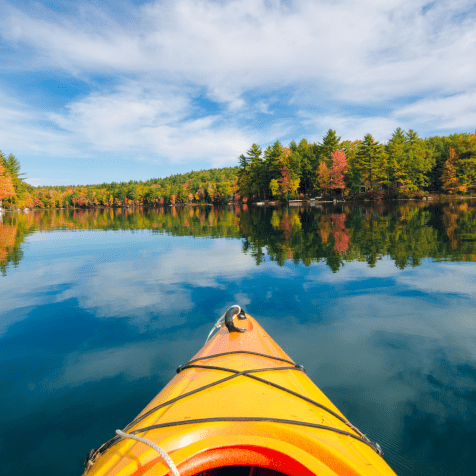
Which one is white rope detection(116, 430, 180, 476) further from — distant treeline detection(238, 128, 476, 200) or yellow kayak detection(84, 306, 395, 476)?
distant treeline detection(238, 128, 476, 200)

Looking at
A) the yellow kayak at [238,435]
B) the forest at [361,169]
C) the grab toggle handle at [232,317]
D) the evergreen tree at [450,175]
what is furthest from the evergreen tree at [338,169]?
the yellow kayak at [238,435]

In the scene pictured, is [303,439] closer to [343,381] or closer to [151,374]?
[343,381]

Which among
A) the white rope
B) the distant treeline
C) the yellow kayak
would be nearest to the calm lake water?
the yellow kayak

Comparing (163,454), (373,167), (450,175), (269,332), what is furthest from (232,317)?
(450,175)

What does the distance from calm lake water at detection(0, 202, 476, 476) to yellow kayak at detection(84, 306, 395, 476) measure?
3.97ft

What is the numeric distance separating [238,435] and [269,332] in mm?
3225

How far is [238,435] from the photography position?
69.3 inches

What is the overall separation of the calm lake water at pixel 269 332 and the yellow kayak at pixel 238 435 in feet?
3.97

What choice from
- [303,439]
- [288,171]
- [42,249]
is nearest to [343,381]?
[303,439]

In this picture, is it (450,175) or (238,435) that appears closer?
(238,435)

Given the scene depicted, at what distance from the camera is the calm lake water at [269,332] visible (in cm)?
284

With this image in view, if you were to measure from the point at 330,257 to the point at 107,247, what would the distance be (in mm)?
10993

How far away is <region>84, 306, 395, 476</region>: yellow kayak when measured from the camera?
62.4 inches

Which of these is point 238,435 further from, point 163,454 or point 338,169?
point 338,169
